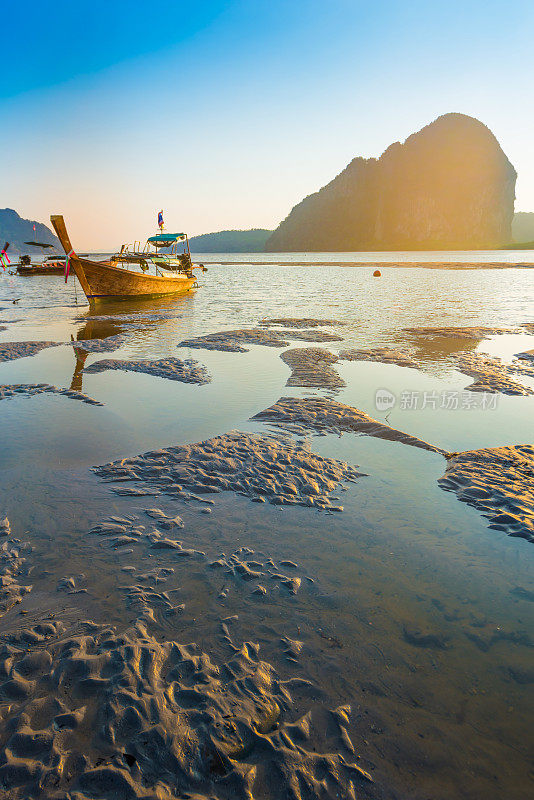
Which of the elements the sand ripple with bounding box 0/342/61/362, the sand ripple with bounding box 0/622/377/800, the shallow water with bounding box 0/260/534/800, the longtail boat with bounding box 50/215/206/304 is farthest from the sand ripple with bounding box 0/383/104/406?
the longtail boat with bounding box 50/215/206/304

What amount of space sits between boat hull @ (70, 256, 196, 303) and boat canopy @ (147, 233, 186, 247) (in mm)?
8247

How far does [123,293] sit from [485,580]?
2705 centimetres

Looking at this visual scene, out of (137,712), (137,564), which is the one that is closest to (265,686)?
(137,712)

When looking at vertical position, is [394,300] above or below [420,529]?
above

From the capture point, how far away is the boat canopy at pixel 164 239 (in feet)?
119

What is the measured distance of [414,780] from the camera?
2.25 meters

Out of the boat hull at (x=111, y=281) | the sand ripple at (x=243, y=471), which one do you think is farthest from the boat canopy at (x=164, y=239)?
the sand ripple at (x=243, y=471)

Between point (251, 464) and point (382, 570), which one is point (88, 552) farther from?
point (382, 570)

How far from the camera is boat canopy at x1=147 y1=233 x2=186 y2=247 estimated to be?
3619 cm

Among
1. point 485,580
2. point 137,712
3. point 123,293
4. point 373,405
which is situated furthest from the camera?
point 123,293

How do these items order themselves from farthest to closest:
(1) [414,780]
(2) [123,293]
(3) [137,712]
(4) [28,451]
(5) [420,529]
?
(2) [123,293]
(4) [28,451]
(5) [420,529]
(3) [137,712]
(1) [414,780]

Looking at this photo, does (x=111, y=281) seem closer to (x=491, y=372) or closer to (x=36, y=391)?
(x=36, y=391)

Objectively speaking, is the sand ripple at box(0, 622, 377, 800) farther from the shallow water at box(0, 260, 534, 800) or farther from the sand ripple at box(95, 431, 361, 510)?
the sand ripple at box(95, 431, 361, 510)

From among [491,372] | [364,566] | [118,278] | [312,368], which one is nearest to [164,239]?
[118,278]
